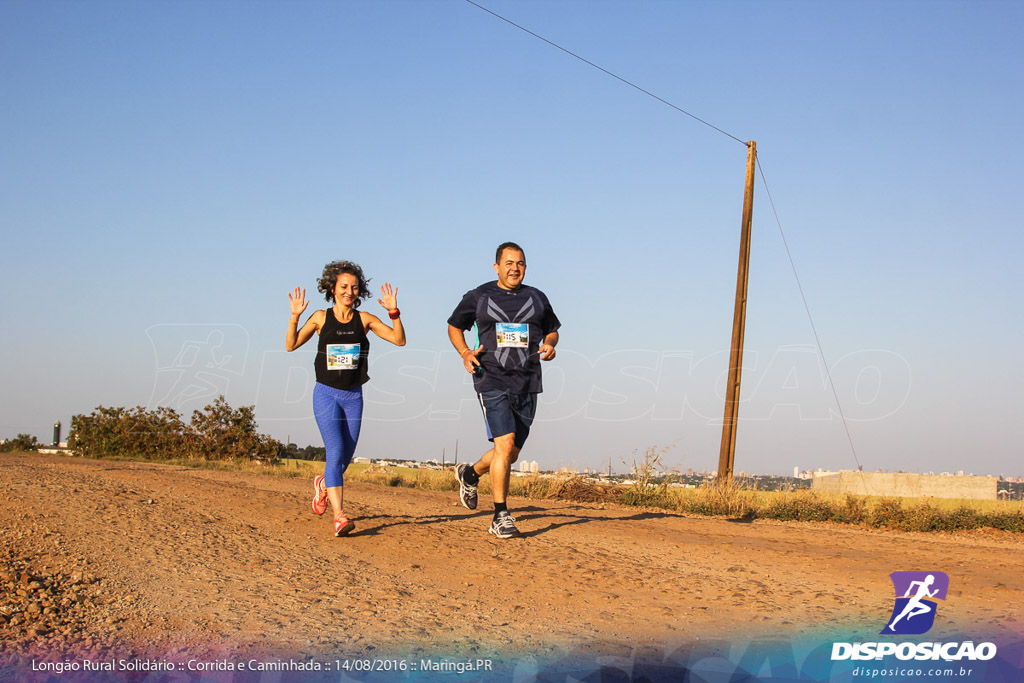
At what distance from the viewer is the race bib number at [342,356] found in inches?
269

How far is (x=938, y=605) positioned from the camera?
550cm

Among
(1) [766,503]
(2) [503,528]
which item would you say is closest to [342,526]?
(2) [503,528]

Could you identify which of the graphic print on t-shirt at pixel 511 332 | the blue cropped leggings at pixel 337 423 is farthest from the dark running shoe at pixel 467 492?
the blue cropped leggings at pixel 337 423

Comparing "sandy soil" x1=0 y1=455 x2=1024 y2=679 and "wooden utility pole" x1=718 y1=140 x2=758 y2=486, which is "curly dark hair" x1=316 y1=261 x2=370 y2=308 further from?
"wooden utility pole" x1=718 y1=140 x2=758 y2=486

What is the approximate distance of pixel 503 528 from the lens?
708 cm

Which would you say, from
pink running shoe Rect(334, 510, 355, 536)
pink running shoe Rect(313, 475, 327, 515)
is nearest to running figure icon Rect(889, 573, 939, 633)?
pink running shoe Rect(334, 510, 355, 536)

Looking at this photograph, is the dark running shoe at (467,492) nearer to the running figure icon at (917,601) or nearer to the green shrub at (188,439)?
the running figure icon at (917,601)

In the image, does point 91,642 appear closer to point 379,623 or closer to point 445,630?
point 379,623

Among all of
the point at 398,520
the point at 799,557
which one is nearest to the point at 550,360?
the point at 398,520

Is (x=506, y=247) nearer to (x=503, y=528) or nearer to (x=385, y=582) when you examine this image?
(x=503, y=528)

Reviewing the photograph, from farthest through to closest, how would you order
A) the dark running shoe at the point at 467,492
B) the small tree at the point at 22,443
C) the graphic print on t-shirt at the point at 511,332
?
1. the small tree at the point at 22,443
2. the dark running shoe at the point at 467,492
3. the graphic print on t-shirt at the point at 511,332

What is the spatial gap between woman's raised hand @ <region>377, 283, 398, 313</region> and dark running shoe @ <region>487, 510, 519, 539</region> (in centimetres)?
201

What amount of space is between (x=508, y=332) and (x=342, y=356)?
1.53 meters

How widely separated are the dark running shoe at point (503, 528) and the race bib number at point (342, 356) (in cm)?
178
